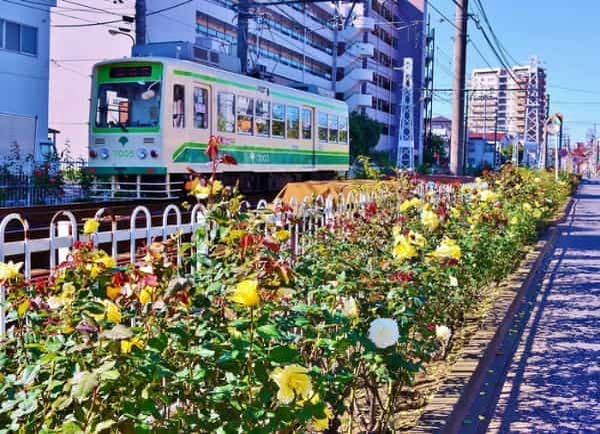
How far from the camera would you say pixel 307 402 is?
2357mm

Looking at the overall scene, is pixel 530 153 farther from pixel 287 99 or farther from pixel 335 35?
pixel 287 99

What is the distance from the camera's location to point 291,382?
2.20 meters

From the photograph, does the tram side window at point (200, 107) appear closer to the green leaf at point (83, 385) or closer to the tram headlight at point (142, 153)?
the tram headlight at point (142, 153)

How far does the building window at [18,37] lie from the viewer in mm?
26891

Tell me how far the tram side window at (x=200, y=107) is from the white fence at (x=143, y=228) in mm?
9158

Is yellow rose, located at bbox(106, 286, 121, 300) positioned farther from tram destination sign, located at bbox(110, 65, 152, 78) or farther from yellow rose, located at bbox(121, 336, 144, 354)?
tram destination sign, located at bbox(110, 65, 152, 78)

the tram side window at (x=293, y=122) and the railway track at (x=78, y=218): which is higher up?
the tram side window at (x=293, y=122)

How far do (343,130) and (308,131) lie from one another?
354 cm

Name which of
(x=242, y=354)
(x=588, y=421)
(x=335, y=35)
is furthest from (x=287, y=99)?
(x=335, y=35)

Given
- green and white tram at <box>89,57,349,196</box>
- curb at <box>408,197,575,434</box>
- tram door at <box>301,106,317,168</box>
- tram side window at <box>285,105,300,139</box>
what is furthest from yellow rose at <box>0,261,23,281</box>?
tram door at <box>301,106,317,168</box>

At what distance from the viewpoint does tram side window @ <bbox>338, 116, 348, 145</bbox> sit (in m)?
24.0

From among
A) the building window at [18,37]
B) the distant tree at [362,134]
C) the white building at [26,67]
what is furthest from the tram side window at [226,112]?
the distant tree at [362,134]

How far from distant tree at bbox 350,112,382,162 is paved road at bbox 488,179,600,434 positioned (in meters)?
50.2

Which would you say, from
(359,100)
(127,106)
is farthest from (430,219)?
(359,100)
